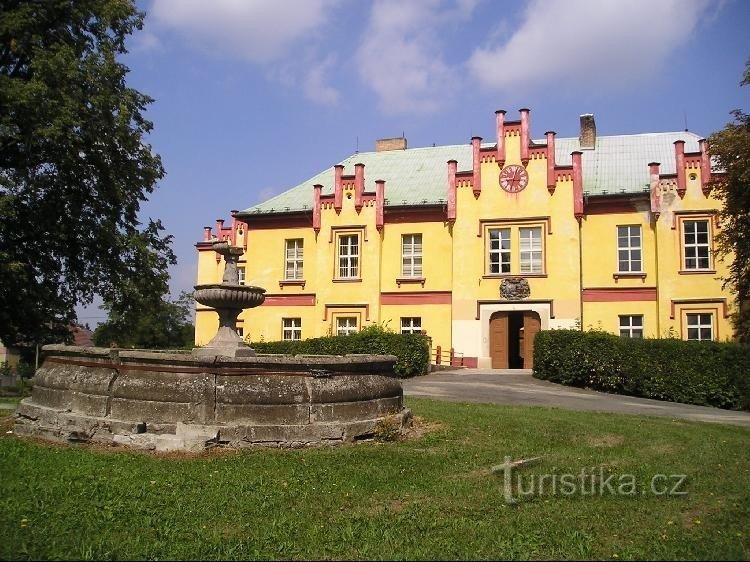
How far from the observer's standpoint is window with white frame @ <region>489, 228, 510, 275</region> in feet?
97.3

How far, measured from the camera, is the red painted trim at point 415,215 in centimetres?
3078

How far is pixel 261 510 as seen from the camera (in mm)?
5941

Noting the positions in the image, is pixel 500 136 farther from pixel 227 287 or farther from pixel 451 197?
pixel 227 287

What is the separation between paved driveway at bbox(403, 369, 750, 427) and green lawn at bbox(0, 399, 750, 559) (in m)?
6.37

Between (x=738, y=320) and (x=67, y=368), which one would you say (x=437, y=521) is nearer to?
(x=67, y=368)

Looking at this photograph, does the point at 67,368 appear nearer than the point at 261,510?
No

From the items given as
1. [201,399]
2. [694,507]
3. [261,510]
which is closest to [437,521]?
[261,510]

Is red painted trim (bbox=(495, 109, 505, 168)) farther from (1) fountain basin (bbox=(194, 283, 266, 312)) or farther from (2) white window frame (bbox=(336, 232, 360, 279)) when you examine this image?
(1) fountain basin (bbox=(194, 283, 266, 312))

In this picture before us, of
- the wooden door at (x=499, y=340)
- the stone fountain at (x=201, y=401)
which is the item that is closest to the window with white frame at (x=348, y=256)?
the wooden door at (x=499, y=340)

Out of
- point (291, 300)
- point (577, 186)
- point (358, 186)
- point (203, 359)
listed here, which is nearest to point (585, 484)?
point (203, 359)

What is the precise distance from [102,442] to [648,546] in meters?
7.04

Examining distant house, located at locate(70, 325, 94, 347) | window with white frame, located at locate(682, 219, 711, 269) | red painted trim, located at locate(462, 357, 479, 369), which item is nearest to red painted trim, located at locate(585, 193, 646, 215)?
window with white frame, located at locate(682, 219, 711, 269)

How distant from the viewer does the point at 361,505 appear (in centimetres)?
617

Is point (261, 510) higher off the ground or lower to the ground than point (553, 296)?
lower
